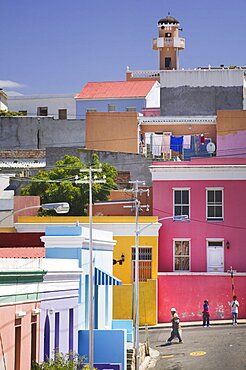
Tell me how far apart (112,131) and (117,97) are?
46.9 feet

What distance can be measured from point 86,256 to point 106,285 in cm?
451

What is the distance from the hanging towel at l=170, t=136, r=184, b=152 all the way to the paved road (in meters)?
22.8

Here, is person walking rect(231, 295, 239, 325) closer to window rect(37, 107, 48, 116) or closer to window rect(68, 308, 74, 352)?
window rect(68, 308, 74, 352)

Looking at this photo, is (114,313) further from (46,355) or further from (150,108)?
(150,108)

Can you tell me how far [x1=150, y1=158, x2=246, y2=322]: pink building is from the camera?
183 feet

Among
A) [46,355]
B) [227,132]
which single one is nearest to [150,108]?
[227,132]

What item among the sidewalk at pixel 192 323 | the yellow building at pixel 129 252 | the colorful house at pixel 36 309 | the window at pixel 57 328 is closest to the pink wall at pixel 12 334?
the colorful house at pixel 36 309

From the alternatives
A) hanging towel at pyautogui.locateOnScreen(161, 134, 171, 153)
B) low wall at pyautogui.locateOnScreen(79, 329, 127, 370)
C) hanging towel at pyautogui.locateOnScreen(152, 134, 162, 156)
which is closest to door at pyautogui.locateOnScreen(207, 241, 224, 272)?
hanging towel at pyautogui.locateOnScreen(161, 134, 171, 153)

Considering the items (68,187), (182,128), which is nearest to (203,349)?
(68,187)

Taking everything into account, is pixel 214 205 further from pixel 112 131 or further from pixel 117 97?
pixel 117 97

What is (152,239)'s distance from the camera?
5419 centimetres

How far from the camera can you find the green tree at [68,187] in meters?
60.3

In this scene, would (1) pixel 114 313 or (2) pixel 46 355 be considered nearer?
(2) pixel 46 355

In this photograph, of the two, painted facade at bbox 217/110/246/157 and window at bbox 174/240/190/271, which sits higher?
painted facade at bbox 217/110/246/157
